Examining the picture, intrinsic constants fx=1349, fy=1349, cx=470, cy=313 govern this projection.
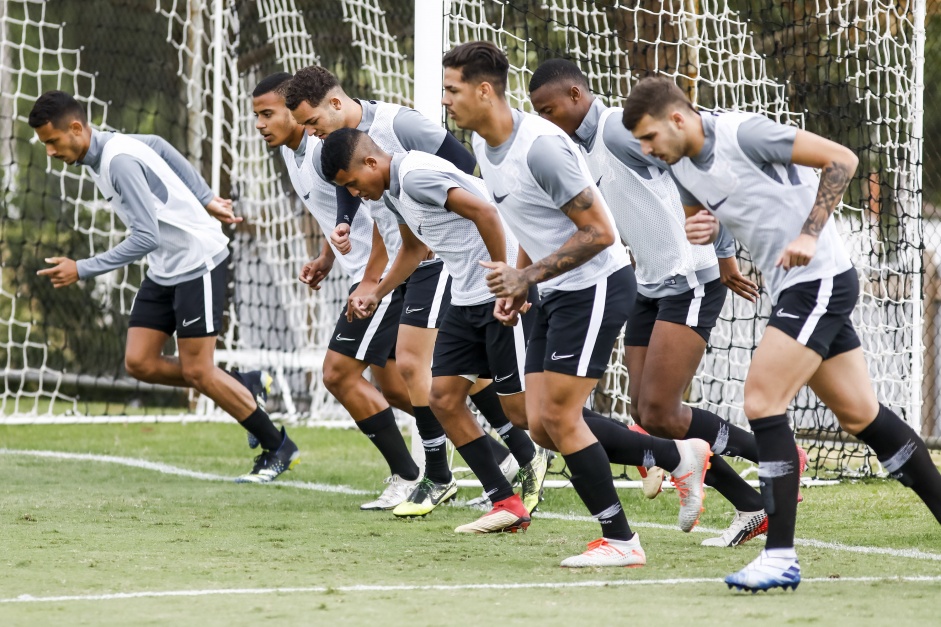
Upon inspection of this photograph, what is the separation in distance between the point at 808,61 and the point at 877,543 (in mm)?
4181

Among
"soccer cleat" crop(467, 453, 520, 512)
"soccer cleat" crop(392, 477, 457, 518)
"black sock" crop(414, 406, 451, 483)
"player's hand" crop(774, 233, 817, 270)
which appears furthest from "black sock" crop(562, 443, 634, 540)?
"soccer cleat" crop(467, 453, 520, 512)

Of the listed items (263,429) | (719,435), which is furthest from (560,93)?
(263,429)

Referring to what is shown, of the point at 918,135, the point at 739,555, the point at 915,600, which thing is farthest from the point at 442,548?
the point at 918,135

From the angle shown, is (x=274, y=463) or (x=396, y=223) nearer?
(x=396, y=223)

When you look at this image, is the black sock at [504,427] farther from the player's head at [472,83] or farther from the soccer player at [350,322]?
the player's head at [472,83]

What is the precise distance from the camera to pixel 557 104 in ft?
19.6

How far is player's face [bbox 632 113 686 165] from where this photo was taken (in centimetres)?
462

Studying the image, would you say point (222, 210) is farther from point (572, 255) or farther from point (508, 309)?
point (572, 255)

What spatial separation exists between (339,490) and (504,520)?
7.50 ft

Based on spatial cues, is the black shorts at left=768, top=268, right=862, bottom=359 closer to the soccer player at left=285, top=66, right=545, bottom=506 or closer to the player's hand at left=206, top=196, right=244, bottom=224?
the soccer player at left=285, top=66, right=545, bottom=506

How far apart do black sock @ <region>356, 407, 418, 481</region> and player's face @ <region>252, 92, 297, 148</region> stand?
159 cm

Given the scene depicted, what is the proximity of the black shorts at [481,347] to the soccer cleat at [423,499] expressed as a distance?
976 millimetres

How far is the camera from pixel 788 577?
439 cm

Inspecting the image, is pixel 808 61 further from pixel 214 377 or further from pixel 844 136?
pixel 214 377
